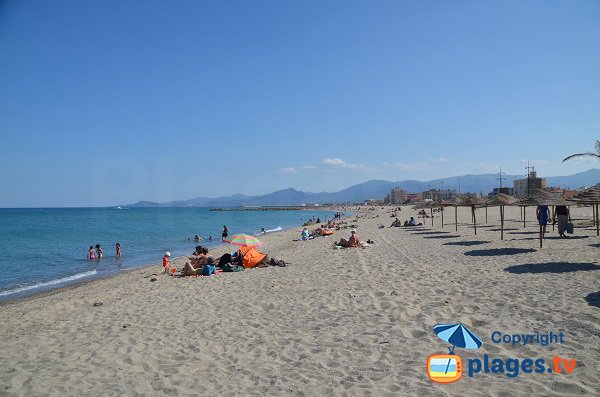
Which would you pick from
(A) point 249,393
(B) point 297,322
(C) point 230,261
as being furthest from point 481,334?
(C) point 230,261

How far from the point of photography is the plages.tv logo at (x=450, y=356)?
354 cm

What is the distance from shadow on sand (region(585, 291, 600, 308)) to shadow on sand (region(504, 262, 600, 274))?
1967 millimetres

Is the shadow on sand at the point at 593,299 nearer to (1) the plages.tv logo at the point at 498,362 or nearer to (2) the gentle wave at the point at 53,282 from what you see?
(1) the plages.tv logo at the point at 498,362

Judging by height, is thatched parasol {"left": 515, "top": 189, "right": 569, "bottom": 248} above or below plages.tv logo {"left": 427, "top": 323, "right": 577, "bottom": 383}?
above

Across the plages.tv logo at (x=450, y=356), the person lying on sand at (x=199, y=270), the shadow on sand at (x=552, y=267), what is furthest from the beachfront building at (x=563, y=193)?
the person lying on sand at (x=199, y=270)

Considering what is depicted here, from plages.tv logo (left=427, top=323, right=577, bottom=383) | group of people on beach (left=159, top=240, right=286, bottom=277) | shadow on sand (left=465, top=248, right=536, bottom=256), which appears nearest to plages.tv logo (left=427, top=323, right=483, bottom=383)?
plages.tv logo (left=427, top=323, right=577, bottom=383)

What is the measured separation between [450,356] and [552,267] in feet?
17.2

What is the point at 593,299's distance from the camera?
5156mm

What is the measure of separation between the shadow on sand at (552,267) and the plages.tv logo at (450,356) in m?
3.85

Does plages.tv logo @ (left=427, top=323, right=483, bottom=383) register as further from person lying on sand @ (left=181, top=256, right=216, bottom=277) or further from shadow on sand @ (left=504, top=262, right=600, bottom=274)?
person lying on sand @ (left=181, top=256, right=216, bottom=277)

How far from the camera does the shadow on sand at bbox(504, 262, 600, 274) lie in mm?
7243

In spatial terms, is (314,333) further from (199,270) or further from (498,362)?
(199,270)

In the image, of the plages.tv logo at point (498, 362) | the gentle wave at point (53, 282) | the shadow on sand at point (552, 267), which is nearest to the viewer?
the plages.tv logo at point (498, 362)

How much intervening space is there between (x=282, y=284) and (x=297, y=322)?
292 cm
